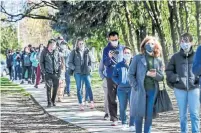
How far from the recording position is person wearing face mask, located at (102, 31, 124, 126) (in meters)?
11.2

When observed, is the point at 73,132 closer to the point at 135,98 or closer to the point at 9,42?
the point at 135,98

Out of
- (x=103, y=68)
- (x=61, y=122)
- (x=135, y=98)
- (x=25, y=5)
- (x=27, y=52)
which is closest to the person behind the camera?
(x=135, y=98)

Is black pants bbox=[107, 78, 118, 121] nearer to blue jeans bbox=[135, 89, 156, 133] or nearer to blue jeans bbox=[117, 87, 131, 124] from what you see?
blue jeans bbox=[117, 87, 131, 124]

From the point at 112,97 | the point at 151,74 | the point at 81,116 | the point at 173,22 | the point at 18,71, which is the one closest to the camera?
the point at 151,74

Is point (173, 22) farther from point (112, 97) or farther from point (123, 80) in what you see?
point (123, 80)

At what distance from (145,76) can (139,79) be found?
0.10m

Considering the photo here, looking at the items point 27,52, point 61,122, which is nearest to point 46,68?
point 61,122

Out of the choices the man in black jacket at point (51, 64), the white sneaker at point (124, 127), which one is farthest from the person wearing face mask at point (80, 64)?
the white sneaker at point (124, 127)

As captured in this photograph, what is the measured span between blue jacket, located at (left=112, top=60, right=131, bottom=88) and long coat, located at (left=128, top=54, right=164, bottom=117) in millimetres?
1818

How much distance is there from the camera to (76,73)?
46.7ft

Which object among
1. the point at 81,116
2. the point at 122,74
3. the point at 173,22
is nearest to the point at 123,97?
the point at 122,74

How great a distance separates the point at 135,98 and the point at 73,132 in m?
2.31

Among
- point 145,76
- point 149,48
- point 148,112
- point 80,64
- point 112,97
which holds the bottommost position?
point 148,112

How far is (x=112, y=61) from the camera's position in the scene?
11281 millimetres
